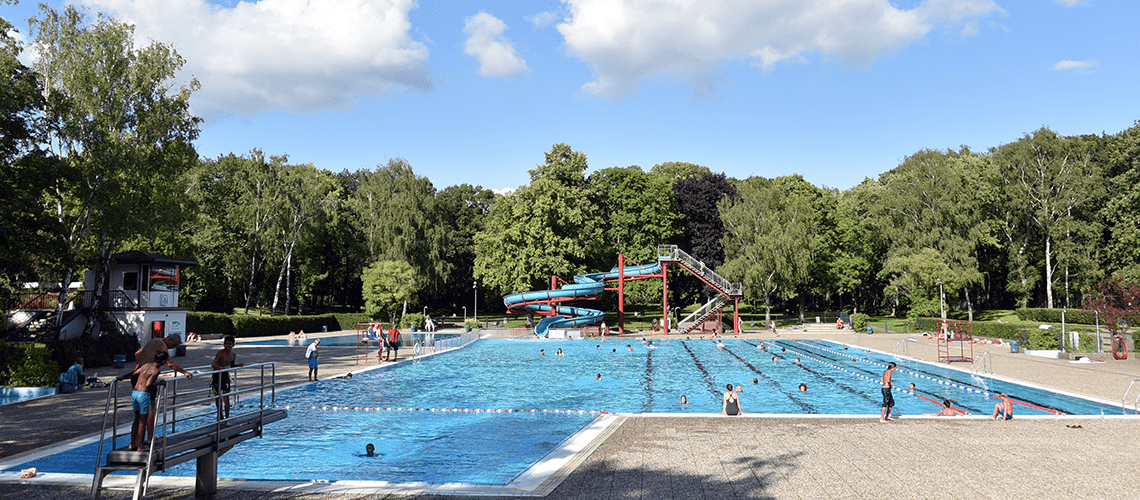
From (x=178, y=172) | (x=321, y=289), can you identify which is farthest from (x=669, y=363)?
(x=321, y=289)

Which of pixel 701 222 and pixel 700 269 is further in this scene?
pixel 701 222

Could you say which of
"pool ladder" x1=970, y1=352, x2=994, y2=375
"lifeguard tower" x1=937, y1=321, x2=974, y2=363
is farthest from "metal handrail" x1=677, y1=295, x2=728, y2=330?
"pool ladder" x1=970, y1=352, x2=994, y2=375

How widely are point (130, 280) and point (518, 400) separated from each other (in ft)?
68.8

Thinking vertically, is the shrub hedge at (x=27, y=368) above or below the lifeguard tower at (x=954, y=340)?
above

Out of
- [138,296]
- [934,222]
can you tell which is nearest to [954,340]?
[934,222]

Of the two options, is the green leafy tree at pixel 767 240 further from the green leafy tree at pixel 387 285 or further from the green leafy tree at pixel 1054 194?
the green leafy tree at pixel 387 285

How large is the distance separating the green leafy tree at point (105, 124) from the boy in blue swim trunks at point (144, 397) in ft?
69.7

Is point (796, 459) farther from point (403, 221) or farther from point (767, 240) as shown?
point (403, 221)

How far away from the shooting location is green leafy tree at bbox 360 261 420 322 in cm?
5209

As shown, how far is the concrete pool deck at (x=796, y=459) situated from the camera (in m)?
8.34

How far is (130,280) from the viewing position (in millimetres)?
29109

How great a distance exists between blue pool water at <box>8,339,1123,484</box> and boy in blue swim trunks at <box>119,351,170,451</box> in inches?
128

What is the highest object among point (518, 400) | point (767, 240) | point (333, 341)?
point (767, 240)

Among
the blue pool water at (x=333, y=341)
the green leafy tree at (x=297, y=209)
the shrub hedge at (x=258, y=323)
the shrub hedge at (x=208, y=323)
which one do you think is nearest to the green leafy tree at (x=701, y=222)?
the blue pool water at (x=333, y=341)
